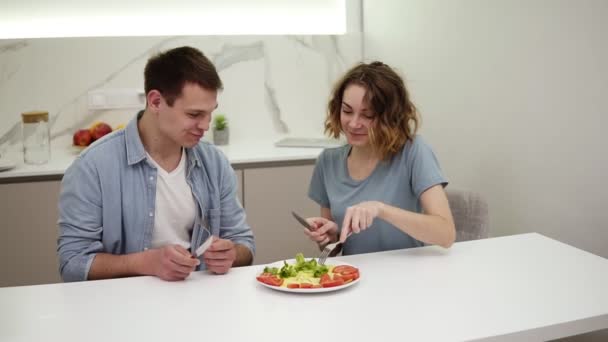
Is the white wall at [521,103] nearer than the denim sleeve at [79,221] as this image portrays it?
No

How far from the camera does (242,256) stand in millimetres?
2045

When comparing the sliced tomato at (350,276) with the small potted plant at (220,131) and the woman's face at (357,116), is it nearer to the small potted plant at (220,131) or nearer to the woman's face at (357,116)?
the woman's face at (357,116)

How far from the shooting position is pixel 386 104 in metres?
2.06

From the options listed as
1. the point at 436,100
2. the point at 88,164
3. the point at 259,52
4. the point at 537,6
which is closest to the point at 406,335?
the point at 88,164

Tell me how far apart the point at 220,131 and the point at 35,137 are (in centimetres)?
90

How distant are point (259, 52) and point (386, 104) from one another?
172 cm

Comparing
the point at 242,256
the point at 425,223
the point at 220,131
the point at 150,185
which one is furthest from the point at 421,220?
the point at 220,131

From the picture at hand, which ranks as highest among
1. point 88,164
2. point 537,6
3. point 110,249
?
point 537,6

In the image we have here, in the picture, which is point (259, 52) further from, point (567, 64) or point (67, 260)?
point (67, 260)

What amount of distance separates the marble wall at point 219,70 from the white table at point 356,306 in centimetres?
196

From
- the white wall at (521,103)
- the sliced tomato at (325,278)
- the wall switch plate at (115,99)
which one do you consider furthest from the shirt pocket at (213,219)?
the wall switch plate at (115,99)

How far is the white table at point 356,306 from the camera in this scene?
137 cm

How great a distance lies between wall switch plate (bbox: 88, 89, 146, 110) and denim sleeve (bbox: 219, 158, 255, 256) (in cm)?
151

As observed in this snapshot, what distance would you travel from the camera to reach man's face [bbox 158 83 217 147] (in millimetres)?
1930
